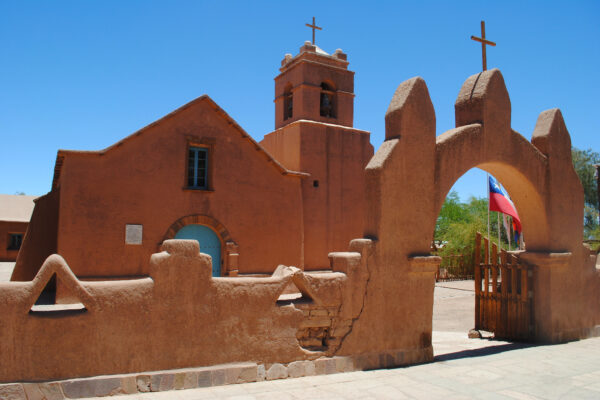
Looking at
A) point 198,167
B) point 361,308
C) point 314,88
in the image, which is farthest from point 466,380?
point 314,88

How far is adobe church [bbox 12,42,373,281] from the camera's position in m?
11.5

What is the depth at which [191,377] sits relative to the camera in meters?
4.91

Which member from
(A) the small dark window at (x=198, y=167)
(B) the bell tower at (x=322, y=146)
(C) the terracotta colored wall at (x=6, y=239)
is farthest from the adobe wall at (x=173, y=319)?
(C) the terracotta colored wall at (x=6, y=239)

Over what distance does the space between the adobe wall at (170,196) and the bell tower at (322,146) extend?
3.13 feet

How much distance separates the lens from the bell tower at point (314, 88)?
15.2m

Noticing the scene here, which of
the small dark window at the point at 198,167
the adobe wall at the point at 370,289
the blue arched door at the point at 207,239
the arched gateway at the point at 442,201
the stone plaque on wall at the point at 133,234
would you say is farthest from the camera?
the small dark window at the point at 198,167

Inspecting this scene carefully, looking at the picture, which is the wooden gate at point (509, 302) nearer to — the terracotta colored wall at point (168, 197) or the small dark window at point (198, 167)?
the terracotta colored wall at point (168, 197)

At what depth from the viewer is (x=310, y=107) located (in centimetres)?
1527

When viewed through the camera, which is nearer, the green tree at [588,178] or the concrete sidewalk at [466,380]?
the concrete sidewalk at [466,380]

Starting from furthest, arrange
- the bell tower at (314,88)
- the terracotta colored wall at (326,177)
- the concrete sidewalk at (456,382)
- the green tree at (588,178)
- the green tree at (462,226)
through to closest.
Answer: the green tree at (588,178), the green tree at (462,226), the bell tower at (314,88), the terracotta colored wall at (326,177), the concrete sidewalk at (456,382)

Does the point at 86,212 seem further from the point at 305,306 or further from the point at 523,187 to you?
the point at 523,187

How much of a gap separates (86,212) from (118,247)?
3.76ft

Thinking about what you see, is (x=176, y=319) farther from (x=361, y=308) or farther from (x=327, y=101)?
(x=327, y=101)

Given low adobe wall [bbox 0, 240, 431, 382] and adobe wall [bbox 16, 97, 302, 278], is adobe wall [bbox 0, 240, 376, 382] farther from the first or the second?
adobe wall [bbox 16, 97, 302, 278]
